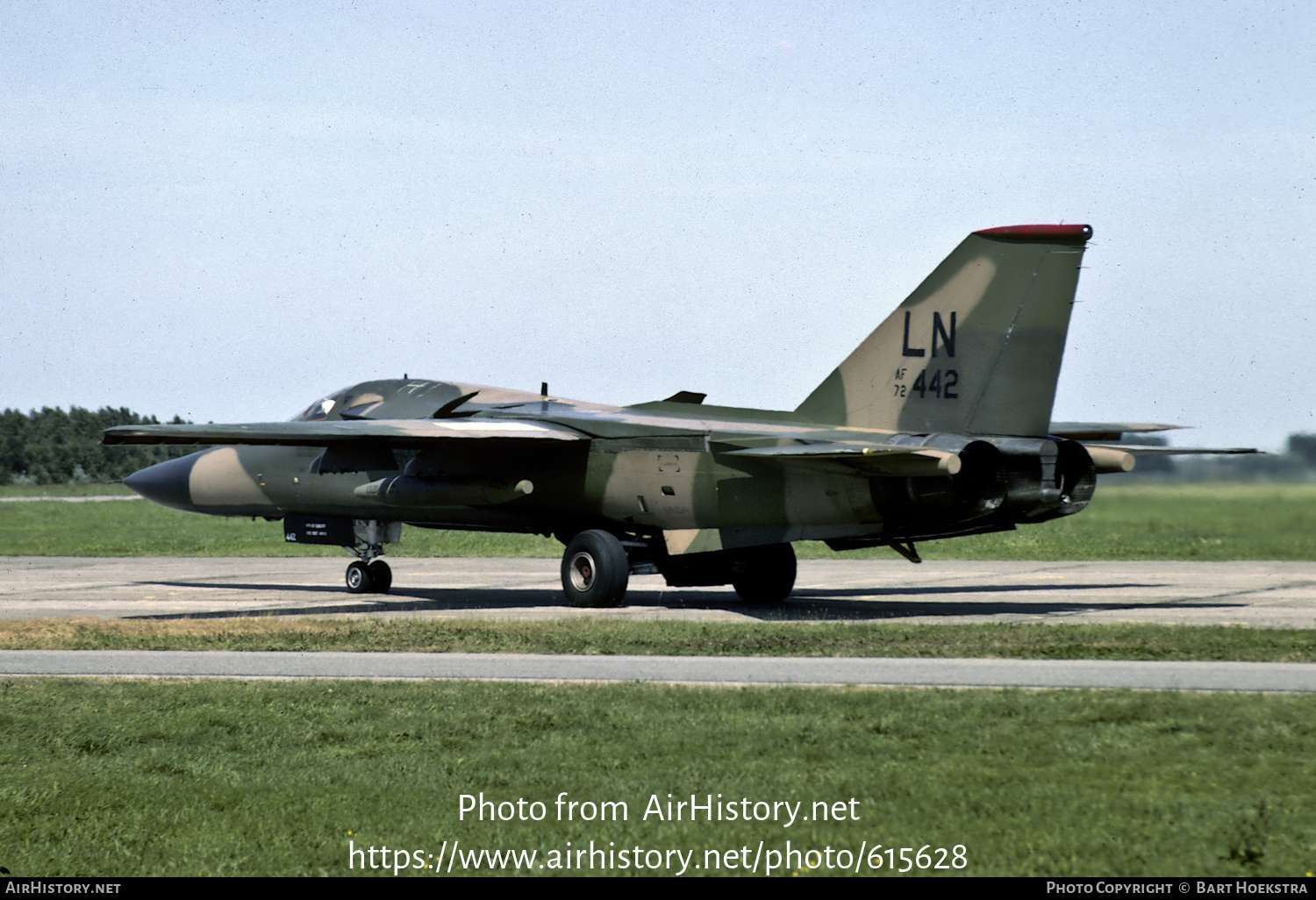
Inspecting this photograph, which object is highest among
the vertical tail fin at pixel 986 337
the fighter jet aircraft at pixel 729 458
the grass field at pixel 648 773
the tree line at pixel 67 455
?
the vertical tail fin at pixel 986 337

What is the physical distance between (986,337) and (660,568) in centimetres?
651

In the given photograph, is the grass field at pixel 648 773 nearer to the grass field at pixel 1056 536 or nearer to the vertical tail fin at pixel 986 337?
the vertical tail fin at pixel 986 337

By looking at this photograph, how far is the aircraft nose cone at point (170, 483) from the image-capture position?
2528 cm

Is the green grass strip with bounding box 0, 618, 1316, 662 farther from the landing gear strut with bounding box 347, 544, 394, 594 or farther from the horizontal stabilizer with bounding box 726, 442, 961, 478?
the landing gear strut with bounding box 347, 544, 394, 594

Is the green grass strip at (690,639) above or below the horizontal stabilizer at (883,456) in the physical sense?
below

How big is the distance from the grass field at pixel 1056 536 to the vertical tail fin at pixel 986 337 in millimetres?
9268

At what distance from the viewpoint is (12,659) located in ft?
45.2

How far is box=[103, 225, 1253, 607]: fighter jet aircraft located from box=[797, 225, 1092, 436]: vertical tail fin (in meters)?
0.03

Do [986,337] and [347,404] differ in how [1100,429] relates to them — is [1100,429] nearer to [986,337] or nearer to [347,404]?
[986,337]

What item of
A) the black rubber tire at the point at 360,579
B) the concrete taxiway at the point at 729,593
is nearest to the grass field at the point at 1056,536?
the concrete taxiway at the point at 729,593

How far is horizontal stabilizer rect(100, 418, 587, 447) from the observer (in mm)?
18938

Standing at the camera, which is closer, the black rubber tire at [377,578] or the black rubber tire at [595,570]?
the black rubber tire at [595,570]

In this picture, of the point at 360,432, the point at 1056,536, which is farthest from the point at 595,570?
the point at 1056,536
